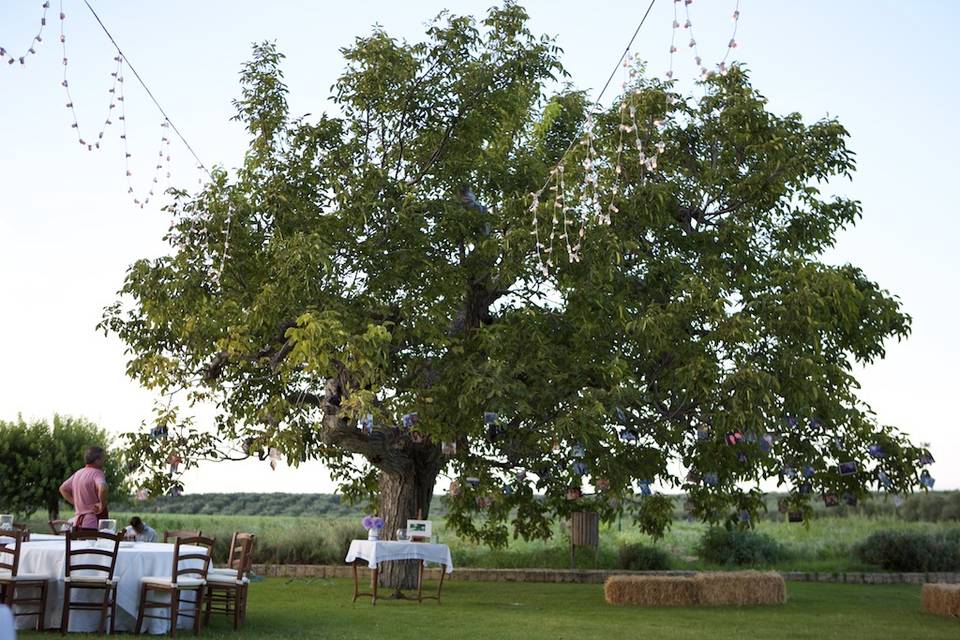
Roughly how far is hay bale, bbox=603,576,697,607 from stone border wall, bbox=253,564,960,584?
4.67 metres

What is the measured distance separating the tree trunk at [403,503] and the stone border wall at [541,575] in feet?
9.82

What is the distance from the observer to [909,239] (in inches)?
609

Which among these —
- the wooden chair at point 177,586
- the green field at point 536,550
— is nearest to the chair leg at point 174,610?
the wooden chair at point 177,586

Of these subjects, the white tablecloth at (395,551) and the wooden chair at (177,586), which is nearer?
the wooden chair at (177,586)

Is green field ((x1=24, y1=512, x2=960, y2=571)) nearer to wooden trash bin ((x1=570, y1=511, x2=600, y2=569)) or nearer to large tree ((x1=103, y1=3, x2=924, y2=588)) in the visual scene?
→ wooden trash bin ((x1=570, y1=511, x2=600, y2=569))

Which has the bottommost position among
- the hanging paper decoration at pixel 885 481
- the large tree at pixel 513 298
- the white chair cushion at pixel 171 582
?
the white chair cushion at pixel 171 582

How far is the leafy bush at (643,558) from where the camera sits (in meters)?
19.6

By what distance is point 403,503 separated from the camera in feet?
51.8

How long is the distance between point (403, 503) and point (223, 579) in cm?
562

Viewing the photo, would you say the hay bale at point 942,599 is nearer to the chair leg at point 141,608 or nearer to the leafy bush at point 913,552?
the leafy bush at point 913,552

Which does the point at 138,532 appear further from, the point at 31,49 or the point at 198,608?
the point at 31,49

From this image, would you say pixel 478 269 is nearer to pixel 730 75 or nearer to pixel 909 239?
pixel 730 75

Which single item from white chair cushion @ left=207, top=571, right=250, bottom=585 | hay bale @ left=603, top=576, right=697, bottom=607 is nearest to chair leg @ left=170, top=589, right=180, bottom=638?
white chair cushion @ left=207, top=571, right=250, bottom=585

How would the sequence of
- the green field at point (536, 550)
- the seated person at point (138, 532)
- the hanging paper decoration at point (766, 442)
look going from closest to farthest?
the seated person at point (138, 532), the hanging paper decoration at point (766, 442), the green field at point (536, 550)
